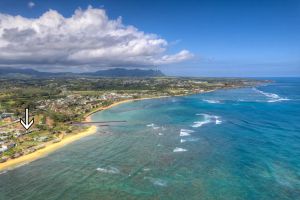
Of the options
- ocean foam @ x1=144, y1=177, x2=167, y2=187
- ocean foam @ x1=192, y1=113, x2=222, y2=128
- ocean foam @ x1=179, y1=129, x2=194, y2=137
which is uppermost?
Result: ocean foam @ x1=192, y1=113, x2=222, y2=128

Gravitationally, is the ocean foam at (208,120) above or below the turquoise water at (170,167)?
above

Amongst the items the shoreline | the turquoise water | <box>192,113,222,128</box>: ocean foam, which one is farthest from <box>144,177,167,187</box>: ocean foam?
<box>192,113,222,128</box>: ocean foam

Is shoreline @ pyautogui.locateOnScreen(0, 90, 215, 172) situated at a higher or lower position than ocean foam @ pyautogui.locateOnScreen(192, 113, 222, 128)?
lower

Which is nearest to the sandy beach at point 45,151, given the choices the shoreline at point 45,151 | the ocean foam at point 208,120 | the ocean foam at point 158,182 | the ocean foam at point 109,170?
the shoreline at point 45,151

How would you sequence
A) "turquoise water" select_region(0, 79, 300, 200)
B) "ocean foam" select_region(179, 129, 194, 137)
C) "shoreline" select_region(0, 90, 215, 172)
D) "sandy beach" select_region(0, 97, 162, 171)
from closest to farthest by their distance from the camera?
"turquoise water" select_region(0, 79, 300, 200)
"shoreline" select_region(0, 90, 215, 172)
"sandy beach" select_region(0, 97, 162, 171)
"ocean foam" select_region(179, 129, 194, 137)

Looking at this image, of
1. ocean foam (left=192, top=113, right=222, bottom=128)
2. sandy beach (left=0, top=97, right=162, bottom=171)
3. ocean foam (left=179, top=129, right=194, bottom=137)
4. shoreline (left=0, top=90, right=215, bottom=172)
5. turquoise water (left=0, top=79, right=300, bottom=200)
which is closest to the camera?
turquoise water (left=0, top=79, right=300, bottom=200)

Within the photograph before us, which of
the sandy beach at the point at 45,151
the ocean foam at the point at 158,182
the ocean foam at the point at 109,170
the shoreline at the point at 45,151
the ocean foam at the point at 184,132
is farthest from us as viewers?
the ocean foam at the point at 184,132

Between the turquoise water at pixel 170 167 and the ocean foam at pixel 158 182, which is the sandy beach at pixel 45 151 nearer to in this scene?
the turquoise water at pixel 170 167

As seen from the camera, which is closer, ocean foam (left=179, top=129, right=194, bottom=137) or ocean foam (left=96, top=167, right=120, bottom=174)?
ocean foam (left=96, top=167, right=120, bottom=174)

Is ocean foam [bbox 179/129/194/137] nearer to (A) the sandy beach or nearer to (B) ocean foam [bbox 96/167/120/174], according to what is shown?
(A) the sandy beach
